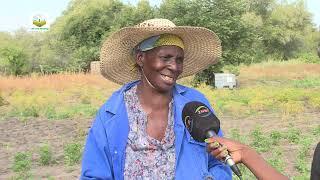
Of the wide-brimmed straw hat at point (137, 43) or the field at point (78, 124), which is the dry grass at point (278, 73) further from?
the wide-brimmed straw hat at point (137, 43)

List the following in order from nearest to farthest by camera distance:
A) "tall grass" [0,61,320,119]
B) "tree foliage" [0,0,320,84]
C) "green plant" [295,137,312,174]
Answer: "green plant" [295,137,312,174]
"tall grass" [0,61,320,119]
"tree foliage" [0,0,320,84]

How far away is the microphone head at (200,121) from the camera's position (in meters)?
2.03

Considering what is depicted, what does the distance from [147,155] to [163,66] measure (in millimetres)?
410

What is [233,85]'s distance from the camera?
2153 cm

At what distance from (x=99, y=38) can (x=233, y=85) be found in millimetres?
16285

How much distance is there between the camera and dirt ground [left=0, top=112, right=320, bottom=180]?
7.29 metres

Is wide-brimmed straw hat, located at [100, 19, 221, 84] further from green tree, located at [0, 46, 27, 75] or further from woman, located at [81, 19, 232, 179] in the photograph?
green tree, located at [0, 46, 27, 75]

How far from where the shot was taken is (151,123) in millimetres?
2553

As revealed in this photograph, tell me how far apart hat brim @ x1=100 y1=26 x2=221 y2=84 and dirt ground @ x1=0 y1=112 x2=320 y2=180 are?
3.99 m

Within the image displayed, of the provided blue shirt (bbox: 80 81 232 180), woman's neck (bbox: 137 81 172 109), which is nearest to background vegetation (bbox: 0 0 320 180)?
blue shirt (bbox: 80 81 232 180)

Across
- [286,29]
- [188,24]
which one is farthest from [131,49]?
[286,29]

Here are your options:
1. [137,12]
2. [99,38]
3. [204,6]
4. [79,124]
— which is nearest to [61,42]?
[99,38]

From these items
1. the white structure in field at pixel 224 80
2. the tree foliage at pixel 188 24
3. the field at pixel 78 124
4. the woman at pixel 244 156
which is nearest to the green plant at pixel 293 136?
the field at pixel 78 124

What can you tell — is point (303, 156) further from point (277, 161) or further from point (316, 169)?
point (316, 169)
